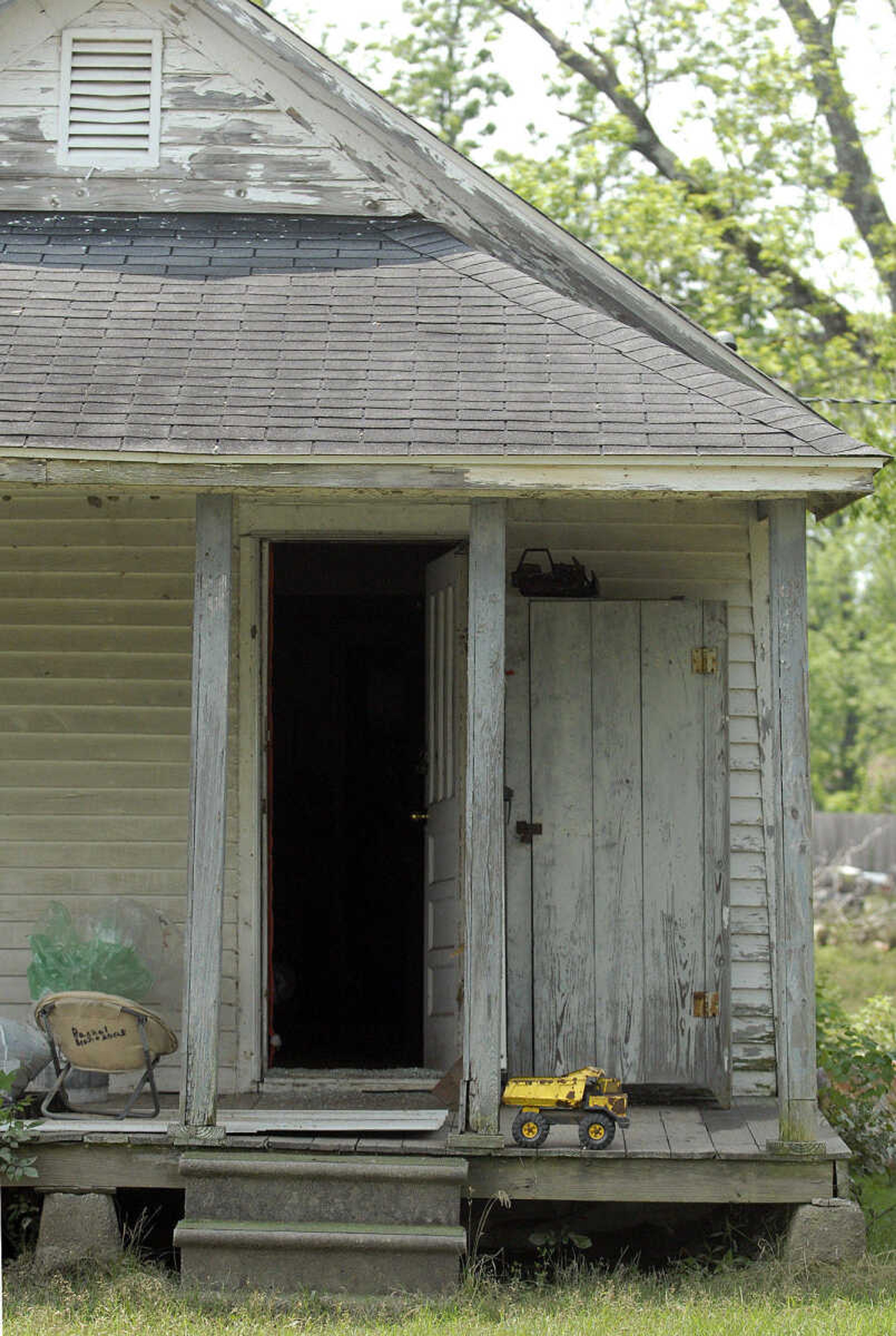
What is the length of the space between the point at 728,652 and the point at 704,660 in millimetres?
201

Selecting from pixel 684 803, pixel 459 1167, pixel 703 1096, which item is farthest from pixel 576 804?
pixel 459 1167

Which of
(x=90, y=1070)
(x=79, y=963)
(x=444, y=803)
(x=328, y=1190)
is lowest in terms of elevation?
(x=328, y=1190)

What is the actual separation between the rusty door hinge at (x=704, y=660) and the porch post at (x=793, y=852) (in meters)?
1.01

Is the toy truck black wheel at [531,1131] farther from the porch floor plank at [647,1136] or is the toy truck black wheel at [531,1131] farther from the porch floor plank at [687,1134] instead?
the porch floor plank at [687,1134]

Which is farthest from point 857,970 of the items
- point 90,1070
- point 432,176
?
point 90,1070

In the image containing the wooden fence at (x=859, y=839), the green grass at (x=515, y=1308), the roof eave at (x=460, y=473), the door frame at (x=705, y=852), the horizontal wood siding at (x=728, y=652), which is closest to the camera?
the green grass at (x=515, y=1308)

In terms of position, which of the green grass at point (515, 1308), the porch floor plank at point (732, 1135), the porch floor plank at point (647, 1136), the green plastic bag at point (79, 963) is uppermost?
the green plastic bag at point (79, 963)

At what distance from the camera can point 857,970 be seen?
16.5 meters

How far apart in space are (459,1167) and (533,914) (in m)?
1.46

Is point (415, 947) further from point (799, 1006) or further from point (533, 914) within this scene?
point (799, 1006)

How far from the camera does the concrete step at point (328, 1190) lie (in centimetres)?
557

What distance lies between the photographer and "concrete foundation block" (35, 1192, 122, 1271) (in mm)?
5809

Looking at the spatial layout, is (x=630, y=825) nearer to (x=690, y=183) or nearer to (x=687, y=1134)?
(x=687, y=1134)

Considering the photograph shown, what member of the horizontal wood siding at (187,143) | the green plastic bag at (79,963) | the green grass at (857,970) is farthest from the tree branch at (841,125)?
the green plastic bag at (79,963)
